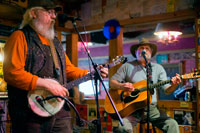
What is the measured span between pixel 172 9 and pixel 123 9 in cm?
100

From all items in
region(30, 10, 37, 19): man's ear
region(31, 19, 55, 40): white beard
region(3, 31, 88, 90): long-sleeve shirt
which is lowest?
region(3, 31, 88, 90): long-sleeve shirt

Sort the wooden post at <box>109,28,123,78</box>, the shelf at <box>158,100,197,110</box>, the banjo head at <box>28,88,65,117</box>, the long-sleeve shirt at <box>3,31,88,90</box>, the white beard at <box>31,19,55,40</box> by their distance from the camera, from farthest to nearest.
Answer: the wooden post at <box>109,28,123,78</box> < the shelf at <box>158,100,197,110</box> < the white beard at <box>31,19,55,40</box> < the banjo head at <box>28,88,65,117</box> < the long-sleeve shirt at <box>3,31,88,90</box>

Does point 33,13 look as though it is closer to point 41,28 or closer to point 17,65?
point 41,28

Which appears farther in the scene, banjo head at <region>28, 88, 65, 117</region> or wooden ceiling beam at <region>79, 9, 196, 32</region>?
wooden ceiling beam at <region>79, 9, 196, 32</region>

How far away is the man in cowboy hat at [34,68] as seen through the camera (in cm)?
194

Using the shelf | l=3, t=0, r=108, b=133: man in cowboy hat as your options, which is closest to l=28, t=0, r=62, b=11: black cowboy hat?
l=3, t=0, r=108, b=133: man in cowboy hat

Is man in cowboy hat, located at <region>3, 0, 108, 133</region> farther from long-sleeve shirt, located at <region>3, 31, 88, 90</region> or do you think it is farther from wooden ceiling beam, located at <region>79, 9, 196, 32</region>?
wooden ceiling beam, located at <region>79, 9, 196, 32</region>

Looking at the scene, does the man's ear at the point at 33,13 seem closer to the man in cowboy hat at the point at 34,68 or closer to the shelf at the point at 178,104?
the man in cowboy hat at the point at 34,68

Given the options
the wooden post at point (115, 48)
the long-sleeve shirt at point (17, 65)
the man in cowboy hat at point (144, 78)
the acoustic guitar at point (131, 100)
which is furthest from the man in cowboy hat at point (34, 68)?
the wooden post at point (115, 48)

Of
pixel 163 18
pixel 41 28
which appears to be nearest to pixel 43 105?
pixel 41 28

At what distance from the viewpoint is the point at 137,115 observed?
354 centimetres

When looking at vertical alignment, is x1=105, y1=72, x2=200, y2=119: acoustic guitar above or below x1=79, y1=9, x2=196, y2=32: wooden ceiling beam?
below

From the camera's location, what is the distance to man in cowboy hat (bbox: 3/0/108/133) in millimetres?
1940

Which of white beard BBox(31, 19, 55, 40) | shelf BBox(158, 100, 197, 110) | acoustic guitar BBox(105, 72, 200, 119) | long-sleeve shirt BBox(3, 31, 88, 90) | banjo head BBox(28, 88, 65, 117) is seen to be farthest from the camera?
shelf BBox(158, 100, 197, 110)
